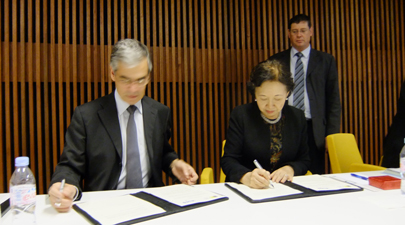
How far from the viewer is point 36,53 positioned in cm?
388

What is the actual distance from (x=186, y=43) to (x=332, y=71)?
175 cm

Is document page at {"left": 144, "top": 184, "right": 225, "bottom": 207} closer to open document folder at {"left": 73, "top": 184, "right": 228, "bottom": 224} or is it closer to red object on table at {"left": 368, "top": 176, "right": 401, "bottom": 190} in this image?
open document folder at {"left": 73, "top": 184, "right": 228, "bottom": 224}

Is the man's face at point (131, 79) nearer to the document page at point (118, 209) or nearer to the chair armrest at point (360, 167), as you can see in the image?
the document page at point (118, 209)

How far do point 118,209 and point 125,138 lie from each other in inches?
28.4

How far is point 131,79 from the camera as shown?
6.77 ft

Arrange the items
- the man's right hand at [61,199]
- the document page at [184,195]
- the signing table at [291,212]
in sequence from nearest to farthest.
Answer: the signing table at [291,212] → the man's right hand at [61,199] → the document page at [184,195]

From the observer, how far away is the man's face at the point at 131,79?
2.05 m

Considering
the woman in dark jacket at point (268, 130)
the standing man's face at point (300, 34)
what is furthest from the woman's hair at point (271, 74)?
the standing man's face at point (300, 34)

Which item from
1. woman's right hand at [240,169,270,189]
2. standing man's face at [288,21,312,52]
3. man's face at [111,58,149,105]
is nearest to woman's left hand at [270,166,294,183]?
woman's right hand at [240,169,270,189]

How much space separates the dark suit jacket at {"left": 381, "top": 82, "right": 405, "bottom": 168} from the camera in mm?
2811

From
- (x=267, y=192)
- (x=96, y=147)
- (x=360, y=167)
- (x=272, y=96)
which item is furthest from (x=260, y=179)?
(x=360, y=167)

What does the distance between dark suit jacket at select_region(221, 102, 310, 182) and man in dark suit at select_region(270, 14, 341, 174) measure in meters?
1.09

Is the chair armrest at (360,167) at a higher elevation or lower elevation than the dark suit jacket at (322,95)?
lower

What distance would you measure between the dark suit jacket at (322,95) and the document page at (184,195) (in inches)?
84.0
